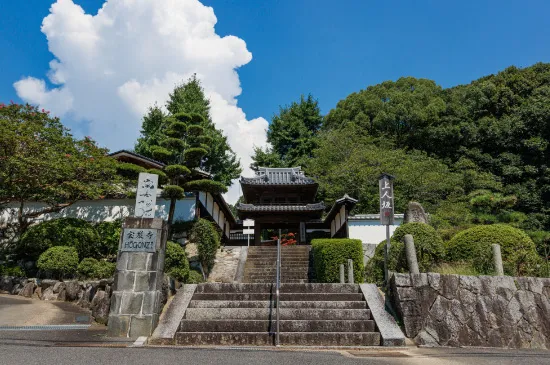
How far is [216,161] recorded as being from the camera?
91.7 ft

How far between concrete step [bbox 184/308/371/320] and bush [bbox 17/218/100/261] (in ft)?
24.6

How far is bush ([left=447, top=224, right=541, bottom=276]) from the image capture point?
7465 millimetres

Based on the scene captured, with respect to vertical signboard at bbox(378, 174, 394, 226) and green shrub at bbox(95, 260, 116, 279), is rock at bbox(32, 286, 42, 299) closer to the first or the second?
green shrub at bbox(95, 260, 116, 279)

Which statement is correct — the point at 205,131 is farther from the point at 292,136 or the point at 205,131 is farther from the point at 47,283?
the point at 47,283

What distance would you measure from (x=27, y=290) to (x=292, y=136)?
84.9 ft

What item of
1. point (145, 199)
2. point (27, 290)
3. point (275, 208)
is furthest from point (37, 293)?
point (275, 208)

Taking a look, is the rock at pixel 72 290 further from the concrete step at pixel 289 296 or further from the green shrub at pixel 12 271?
the concrete step at pixel 289 296

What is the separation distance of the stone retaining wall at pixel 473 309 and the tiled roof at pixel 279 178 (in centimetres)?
1511

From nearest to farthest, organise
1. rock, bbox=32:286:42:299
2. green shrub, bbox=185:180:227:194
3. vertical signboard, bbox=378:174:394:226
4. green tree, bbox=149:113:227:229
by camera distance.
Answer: vertical signboard, bbox=378:174:394:226 → rock, bbox=32:286:42:299 → green tree, bbox=149:113:227:229 → green shrub, bbox=185:180:227:194

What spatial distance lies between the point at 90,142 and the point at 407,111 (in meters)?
24.4

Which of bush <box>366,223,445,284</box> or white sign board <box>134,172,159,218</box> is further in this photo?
bush <box>366,223,445,284</box>

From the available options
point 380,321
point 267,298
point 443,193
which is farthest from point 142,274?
point 443,193

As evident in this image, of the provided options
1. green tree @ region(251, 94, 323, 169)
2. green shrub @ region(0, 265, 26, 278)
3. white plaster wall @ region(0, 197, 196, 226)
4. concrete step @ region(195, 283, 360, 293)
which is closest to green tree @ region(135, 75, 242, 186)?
green tree @ region(251, 94, 323, 169)

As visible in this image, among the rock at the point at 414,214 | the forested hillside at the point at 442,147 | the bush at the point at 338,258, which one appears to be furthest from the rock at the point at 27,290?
the forested hillside at the point at 442,147
